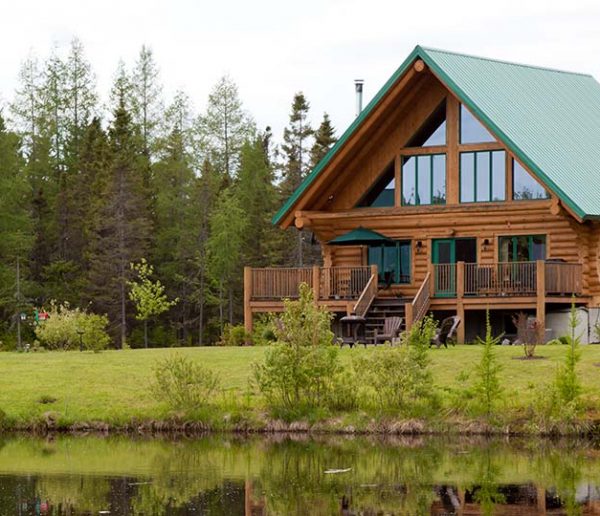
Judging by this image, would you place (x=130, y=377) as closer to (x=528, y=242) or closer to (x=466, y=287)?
(x=466, y=287)

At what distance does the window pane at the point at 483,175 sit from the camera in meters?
43.4

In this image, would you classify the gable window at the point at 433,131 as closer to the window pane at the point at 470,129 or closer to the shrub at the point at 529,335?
the window pane at the point at 470,129

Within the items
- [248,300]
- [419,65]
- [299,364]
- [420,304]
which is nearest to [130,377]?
[299,364]

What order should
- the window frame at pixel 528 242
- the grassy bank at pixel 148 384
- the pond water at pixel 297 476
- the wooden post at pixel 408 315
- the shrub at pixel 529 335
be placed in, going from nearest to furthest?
the pond water at pixel 297 476, the grassy bank at pixel 148 384, the shrub at pixel 529 335, the wooden post at pixel 408 315, the window frame at pixel 528 242

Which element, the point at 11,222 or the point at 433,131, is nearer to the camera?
the point at 433,131

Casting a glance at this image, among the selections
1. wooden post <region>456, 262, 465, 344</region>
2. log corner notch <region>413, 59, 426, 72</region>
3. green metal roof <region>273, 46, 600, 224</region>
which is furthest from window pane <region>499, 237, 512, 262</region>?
log corner notch <region>413, 59, 426, 72</region>

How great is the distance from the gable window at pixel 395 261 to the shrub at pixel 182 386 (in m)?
14.8

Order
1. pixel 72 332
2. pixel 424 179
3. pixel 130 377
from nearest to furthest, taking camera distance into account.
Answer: pixel 130 377 → pixel 72 332 → pixel 424 179

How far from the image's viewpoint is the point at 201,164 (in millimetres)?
83250

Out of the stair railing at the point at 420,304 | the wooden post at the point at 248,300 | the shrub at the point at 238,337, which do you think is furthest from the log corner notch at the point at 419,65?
the shrub at the point at 238,337

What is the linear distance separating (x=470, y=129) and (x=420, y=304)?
17.9 feet

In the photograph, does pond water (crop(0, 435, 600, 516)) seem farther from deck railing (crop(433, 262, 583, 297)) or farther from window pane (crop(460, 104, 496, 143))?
window pane (crop(460, 104, 496, 143))

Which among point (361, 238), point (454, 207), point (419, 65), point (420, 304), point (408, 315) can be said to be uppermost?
point (419, 65)

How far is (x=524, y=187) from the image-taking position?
140 ft
